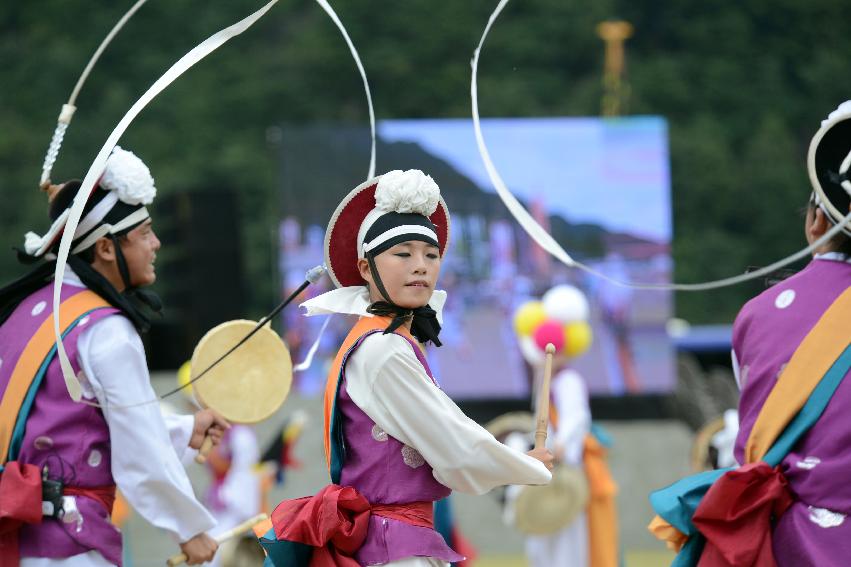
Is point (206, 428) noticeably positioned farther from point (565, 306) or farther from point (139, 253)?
point (565, 306)

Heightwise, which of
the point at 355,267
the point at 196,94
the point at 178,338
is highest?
the point at 196,94

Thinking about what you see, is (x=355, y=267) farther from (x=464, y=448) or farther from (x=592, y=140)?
(x=592, y=140)

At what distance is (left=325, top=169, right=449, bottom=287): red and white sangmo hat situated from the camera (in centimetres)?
403

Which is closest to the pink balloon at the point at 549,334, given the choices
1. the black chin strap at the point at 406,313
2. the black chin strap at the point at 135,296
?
the black chin strap at the point at 135,296

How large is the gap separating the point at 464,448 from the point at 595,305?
384 inches

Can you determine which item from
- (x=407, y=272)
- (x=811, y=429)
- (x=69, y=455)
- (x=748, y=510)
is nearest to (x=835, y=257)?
(x=811, y=429)

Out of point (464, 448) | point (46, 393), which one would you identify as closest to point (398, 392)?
point (464, 448)

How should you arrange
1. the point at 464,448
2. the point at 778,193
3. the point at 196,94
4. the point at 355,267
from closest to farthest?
the point at 464,448 < the point at 355,267 < the point at 778,193 < the point at 196,94

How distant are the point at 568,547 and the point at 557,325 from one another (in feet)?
4.29

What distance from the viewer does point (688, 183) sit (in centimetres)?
2911

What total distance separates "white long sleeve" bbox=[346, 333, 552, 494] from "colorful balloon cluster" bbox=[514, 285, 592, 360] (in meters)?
4.61

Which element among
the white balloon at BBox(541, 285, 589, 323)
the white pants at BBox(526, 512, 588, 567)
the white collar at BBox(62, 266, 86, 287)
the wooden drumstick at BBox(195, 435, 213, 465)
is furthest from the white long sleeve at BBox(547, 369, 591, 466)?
the white collar at BBox(62, 266, 86, 287)

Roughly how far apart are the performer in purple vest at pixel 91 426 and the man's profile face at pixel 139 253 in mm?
21

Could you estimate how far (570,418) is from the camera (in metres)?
7.95
